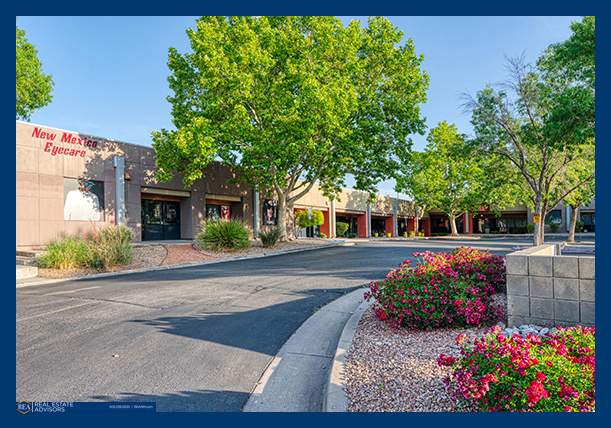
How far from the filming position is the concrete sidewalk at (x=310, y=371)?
365 centimetres

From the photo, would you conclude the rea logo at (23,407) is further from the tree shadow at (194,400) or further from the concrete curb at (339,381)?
the concrete curb at (339,381)

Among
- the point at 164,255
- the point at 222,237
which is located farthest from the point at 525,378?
the point at 222,237

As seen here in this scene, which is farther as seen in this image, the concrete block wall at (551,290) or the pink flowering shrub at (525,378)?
the concrete block wall at (551,290)

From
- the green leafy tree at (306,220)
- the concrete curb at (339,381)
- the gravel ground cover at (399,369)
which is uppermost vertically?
the green leafy tree at (306,220)

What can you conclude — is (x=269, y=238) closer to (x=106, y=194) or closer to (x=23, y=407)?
(x=106, y=194)

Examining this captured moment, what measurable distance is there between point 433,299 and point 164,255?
43.6 ft

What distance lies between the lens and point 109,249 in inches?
524

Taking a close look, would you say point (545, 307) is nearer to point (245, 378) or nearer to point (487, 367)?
point (487, 367)

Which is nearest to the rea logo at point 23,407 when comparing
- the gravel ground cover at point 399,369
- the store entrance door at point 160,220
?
the gravel ground cover at point 399,369

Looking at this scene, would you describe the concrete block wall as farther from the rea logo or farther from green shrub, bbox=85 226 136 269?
green shrub, bbox=85 226 136 269

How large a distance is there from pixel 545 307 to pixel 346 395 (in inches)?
117

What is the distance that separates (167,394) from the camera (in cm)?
380

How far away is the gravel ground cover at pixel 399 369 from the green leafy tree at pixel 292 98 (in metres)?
13.7

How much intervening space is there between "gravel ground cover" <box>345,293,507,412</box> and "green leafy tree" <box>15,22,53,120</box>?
2586 centimetres
